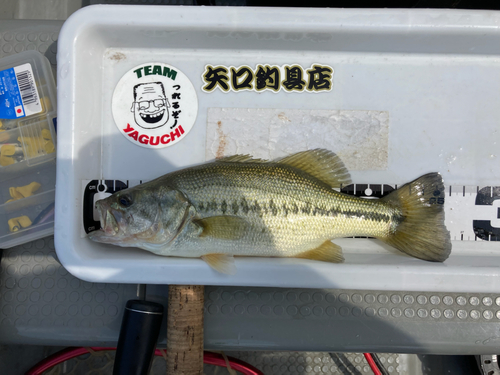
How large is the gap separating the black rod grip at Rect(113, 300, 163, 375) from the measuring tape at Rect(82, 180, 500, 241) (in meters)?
0.59

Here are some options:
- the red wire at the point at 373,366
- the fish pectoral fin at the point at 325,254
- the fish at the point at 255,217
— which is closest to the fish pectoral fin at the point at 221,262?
the fish at the point at 255,217

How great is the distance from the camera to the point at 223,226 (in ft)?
4.31

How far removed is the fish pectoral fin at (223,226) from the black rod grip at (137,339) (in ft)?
1.54

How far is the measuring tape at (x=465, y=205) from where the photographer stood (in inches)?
61.7

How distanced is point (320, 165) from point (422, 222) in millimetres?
527

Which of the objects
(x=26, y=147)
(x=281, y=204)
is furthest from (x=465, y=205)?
(x=26, y=147)

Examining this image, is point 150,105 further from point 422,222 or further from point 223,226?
point 422,222

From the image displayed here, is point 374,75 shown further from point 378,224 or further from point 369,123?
point 378,224

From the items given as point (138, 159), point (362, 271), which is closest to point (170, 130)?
point (138, 159)

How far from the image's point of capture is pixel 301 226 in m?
1.34

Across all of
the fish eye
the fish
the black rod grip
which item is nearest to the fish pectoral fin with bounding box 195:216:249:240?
the fish

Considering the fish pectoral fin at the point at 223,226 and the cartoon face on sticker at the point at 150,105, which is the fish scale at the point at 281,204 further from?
the cartoon face on sticker at the point at 150,105

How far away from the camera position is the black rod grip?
1.36 m

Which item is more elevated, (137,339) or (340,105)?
(340,105)
